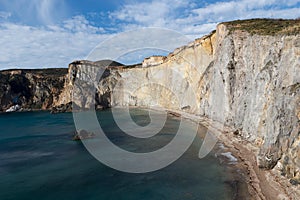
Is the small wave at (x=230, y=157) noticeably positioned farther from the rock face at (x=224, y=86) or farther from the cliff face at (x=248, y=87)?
the rock face at (x=224, y=86)

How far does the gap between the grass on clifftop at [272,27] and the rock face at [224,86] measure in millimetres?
145

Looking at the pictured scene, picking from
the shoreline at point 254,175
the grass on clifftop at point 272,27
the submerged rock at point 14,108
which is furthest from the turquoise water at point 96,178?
the submerged rock at point 14,108

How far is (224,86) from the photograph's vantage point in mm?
32938

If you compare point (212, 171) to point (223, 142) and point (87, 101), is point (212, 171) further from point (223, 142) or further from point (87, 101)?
point (87, 101)

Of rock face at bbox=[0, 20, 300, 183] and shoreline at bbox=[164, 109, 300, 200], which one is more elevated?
rock face at bbox=[0, 20, 300, 183]

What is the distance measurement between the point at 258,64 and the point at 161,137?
14858 mm

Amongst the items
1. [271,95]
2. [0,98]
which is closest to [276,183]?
[271,95]

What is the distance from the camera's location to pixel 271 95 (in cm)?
2000

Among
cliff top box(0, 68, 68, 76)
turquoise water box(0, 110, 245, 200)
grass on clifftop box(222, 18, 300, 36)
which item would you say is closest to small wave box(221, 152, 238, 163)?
turquoise water box(0, 110, 245, 200)

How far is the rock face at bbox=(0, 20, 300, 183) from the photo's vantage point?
54.9 feet

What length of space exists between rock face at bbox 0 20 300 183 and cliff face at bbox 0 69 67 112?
288mm

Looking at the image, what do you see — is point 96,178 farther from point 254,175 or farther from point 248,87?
point 248,87

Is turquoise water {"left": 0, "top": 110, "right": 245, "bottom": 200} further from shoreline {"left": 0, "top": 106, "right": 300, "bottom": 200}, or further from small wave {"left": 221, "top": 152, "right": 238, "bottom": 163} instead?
shoreline {"left": 0, "top": 106, "right": 300, "bottom": 200}

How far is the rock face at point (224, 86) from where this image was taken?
16.7 meters
